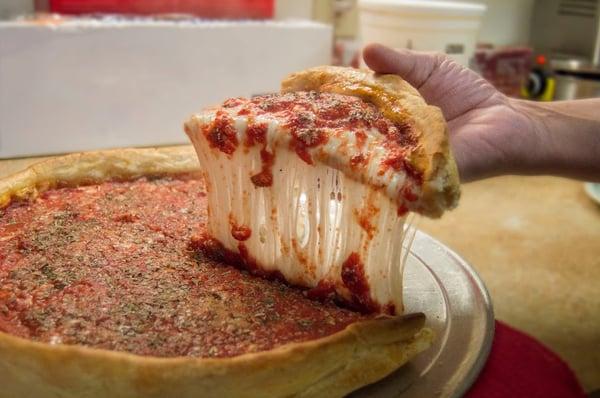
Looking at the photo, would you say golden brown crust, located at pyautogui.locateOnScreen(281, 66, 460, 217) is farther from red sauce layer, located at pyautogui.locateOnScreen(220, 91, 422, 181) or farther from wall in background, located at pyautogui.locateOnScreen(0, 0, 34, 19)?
wall in background, located at pyautogui.locateOnScreen(0, 0, 34, 19)

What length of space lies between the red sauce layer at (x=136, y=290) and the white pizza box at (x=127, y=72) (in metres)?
0.90

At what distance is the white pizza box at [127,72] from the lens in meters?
2.14

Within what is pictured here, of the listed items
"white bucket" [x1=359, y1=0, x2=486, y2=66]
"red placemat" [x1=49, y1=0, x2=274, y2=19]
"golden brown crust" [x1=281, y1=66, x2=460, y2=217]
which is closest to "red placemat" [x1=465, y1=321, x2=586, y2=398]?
"golden brown crust" [x1=281, y1=66, x2=460, y2=217]

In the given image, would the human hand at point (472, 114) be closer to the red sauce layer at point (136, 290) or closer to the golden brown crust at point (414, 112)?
the golden brown crust at point (414, 112)

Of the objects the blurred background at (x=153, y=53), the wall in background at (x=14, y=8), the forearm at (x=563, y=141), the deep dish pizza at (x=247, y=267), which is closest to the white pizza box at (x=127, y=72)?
the blurred background at (x=153, y=53)

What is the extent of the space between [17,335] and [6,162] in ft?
4.42

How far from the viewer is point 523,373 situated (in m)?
1.42

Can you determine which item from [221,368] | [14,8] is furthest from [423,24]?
[221,368]

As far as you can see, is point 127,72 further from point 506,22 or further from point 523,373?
point 506,22

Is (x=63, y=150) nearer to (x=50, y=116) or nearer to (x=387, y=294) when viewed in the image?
(x=50, y=116)

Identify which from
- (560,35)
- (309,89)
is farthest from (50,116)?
(560,35)

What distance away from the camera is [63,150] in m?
2.28

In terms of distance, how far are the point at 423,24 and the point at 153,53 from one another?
1061 mm

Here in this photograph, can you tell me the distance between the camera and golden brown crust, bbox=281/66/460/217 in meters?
0.90
